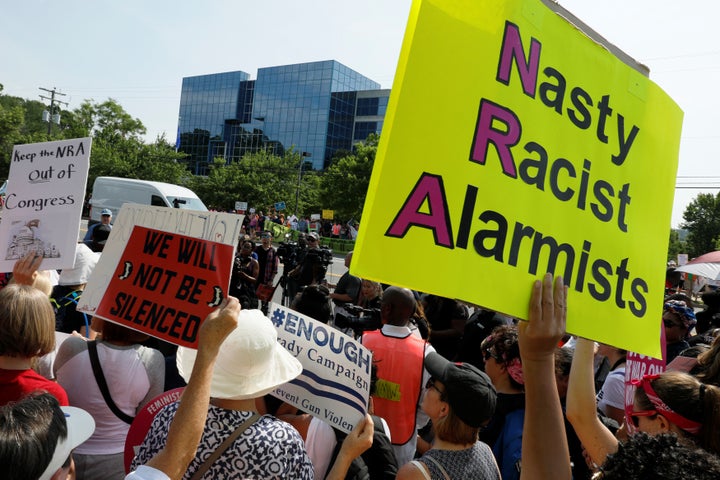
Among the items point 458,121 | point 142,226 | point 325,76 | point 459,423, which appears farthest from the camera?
point 325,76

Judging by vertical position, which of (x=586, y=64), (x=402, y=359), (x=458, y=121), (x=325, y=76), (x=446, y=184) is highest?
(x=325, y=76)

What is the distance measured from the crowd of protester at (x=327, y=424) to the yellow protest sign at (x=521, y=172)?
0.51 feet

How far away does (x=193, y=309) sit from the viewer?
2.70 m

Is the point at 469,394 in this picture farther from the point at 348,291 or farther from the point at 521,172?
the point at 348,291

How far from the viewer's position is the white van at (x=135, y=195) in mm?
22000

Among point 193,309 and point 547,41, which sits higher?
point 547,41

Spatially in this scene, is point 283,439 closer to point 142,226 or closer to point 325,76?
point 142,226

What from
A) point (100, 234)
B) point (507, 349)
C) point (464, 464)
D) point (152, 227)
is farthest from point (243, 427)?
point (100, 234)

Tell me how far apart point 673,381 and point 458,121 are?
4.28 ft

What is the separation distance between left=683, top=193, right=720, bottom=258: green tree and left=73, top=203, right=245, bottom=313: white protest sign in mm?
71392

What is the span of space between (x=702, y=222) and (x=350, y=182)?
4817 cm

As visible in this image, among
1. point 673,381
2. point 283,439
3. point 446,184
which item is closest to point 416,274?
point 446,184

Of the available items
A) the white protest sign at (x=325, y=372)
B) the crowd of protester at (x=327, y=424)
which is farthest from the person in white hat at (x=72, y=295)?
the white protest sign at (x=325, y=372)

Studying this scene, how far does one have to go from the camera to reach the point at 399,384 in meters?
3.55
